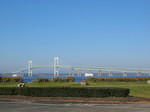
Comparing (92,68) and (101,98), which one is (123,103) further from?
(92,68)

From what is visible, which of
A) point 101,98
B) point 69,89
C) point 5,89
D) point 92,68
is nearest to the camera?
point 101,98

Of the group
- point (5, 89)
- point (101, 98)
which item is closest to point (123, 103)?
point (101, 98)

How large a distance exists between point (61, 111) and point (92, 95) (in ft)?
21.1

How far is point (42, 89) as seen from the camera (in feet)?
A: 67.6

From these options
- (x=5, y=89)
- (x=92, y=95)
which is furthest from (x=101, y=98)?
(x=5, y=89)

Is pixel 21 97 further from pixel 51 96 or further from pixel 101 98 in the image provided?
pixel 101 98

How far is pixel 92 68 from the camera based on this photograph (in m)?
98.2

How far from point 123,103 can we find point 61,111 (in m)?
5.36

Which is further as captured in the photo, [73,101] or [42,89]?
[42,89]

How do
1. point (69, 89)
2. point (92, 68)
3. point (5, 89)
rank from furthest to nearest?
point (92, 68), point (5, 89), point (69, 89)

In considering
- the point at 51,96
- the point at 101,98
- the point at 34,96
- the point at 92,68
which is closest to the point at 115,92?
the point at 101,98

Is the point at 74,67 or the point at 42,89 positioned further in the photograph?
the point at 74,67

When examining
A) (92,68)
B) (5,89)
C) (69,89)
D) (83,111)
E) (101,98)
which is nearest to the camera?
(83,111)

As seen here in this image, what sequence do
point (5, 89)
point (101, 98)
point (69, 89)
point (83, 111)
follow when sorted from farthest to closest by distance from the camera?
1. point (5, 89)
2. point (69, 89)
3. point (101, 98)
4. point (83, 111)
